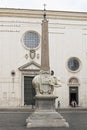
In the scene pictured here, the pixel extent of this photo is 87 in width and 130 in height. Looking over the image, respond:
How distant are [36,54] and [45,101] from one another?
103 feet

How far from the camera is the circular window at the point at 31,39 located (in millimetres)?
Result: 56531

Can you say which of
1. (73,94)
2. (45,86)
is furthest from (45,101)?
(73,94)

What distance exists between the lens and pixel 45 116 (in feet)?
77.8

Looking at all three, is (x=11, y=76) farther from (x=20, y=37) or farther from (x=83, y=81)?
(x=83, y=81)

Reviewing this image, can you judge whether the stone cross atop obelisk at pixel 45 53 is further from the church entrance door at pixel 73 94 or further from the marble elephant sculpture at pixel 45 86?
the church entrance door at pixel 73 94

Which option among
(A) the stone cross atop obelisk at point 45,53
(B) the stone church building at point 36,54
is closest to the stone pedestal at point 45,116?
(A) the stone cross atop obelisk at point 45,53

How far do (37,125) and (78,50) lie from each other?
3452 centimetres

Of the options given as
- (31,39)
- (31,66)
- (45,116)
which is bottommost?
(45,116)

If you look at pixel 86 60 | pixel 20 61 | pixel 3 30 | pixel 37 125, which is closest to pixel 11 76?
pixel 20 61

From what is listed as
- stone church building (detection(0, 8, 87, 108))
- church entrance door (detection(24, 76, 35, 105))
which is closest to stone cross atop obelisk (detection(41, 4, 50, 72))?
stone church building (detection(0, 8, 87, 108))

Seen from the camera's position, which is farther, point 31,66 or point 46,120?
point 31,66

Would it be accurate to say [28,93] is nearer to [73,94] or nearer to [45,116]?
[73,94]

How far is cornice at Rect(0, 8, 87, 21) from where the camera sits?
55.8 meters

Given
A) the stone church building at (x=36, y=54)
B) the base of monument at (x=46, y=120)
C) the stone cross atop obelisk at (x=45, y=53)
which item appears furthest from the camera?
the stone church building at (x=36, y=54)
